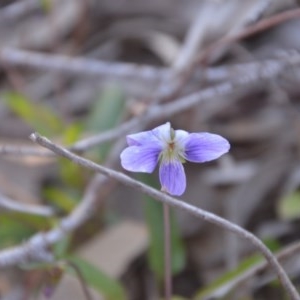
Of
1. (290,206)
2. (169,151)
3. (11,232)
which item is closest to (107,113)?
(11,232)

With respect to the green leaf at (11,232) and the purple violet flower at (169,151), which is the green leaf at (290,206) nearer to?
the green leaf at (11,232)

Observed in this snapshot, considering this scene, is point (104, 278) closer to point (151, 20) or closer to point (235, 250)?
point (235, 250)

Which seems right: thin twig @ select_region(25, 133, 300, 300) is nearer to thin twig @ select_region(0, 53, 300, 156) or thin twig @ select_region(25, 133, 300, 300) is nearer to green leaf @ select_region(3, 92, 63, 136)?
thin twig @ select_region(0, 53, 300, 156)

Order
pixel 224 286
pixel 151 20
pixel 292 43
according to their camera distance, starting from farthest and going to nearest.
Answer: pixel 151 20 → pixel 292 43 → pixel 224 286

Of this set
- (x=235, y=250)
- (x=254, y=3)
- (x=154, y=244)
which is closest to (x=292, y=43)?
(x=254, y=3)

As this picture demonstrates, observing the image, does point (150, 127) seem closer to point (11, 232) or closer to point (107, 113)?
point (107, 113)

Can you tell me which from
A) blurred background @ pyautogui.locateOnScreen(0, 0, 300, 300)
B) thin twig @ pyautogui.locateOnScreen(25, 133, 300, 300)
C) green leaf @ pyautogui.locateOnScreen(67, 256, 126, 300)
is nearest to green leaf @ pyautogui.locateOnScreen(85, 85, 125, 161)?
blurred background @ pyautogui.locateOnScreen(0, 0, 300, 300)
